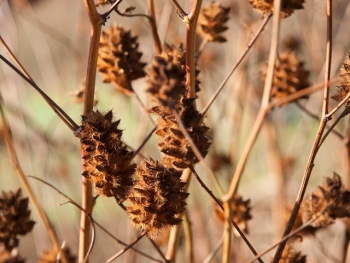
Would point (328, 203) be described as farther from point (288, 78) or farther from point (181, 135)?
point (288, 78)

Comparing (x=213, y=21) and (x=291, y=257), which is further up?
(x=213, y=21)

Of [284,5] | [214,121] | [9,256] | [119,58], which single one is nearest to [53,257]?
[9,256]

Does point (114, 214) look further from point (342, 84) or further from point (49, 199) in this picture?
point (342, 84)

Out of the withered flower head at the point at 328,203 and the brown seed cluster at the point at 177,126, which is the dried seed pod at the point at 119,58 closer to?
the brown seed cluster at the point at 177,126

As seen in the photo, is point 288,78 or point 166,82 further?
point 288,78

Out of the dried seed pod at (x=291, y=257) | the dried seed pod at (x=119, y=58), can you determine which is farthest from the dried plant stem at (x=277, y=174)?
the dried seed pod at (x=119, y=58)

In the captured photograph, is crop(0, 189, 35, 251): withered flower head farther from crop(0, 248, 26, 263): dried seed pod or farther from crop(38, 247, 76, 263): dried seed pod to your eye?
crop(38, 247, 76, 263): dried seed pod
